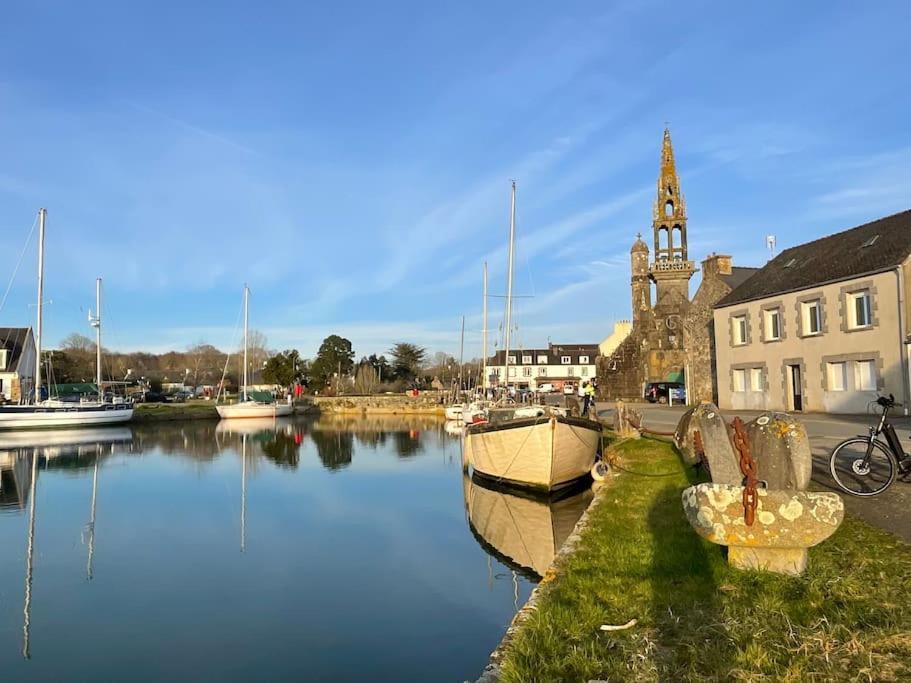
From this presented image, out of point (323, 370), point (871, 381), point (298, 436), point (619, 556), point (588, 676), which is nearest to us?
point (588, 676)

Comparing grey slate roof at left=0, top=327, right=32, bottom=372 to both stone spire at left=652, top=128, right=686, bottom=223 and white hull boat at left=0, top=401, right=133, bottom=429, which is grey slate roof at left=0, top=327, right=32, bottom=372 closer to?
white hull boat at left=0, top=401, right=133, bottom=429

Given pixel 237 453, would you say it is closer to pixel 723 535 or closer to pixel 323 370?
pixel 723 535

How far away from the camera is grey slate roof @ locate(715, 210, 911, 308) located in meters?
25.1

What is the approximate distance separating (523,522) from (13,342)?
61492 millimetres

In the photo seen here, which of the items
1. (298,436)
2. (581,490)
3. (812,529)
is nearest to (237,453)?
(298,436)

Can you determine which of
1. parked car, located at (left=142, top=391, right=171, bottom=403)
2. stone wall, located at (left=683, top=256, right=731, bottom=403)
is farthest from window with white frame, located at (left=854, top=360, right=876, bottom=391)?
parked car, located at (left=142, top=391, right=171, bottom=403)

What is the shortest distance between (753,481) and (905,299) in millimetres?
23150

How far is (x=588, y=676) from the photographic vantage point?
4.25m

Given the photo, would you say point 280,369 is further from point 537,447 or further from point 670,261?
point 537,447

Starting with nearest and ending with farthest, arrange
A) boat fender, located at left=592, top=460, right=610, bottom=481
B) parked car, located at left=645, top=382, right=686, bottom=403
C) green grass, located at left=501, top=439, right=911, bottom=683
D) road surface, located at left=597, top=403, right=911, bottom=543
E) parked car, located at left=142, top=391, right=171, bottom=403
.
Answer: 1. green grass, located at left=501, top=439, right=911, bottom=683
2. road surface, located at left=597, top=403, right=911, bottom=543
3. boat fender, located at left=592, top=460, right=610, bottom=481
4. parked car, located at left=645, top=382, right=686, bottom=403
5. parked car, located at left=142, top=391, right=171, bottom=403

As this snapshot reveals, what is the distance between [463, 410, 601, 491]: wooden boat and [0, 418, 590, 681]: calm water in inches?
29.8

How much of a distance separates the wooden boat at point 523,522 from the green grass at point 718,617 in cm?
397

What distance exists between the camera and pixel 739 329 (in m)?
33.1

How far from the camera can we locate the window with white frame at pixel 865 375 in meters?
24.9
